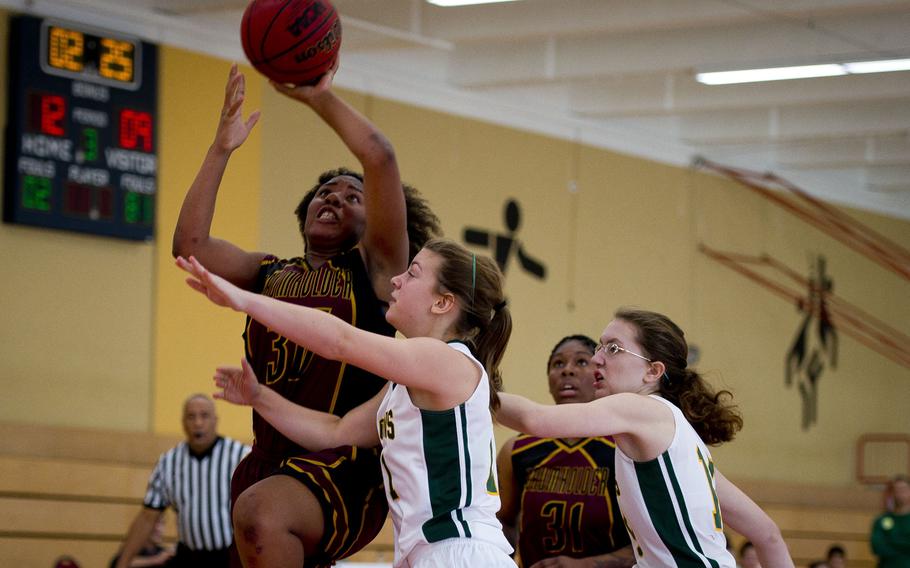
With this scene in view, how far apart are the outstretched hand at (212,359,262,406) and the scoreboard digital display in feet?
19.5

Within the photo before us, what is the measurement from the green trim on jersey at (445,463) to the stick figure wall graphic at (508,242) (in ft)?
29.7

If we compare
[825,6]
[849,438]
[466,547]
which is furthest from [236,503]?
[849,438]

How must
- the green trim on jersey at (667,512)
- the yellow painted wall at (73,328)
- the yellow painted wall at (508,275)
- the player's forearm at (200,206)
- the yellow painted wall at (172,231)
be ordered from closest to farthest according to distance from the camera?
the green trim on jersey at (667,512), the player's forearm at (200,206), the yellow painted wall at (73,328), the yellow painted wall at (508,275), the yellow painted wall at (172,231)

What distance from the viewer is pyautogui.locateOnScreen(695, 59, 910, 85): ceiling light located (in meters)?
11.3

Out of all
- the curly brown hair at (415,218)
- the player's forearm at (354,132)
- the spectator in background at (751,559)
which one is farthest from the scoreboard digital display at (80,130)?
the player's forearm at (354,132)

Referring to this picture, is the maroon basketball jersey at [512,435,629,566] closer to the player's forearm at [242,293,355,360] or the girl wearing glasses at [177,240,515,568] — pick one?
the girl wearing glasses at [177,240,515,568]

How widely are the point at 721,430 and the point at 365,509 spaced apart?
1.19 meters

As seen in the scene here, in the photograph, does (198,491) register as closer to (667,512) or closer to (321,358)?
(321,358)

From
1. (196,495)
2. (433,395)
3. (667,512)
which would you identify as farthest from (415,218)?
(196,495)

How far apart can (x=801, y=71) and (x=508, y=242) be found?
3.14 metres

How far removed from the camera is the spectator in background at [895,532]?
11.8 m

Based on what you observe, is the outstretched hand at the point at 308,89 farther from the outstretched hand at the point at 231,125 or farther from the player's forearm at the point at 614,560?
the player's forearm at the point at 614,560

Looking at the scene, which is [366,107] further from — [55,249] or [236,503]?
[236,503]

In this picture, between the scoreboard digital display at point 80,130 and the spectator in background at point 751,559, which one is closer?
the spectator in background at point 751,559
